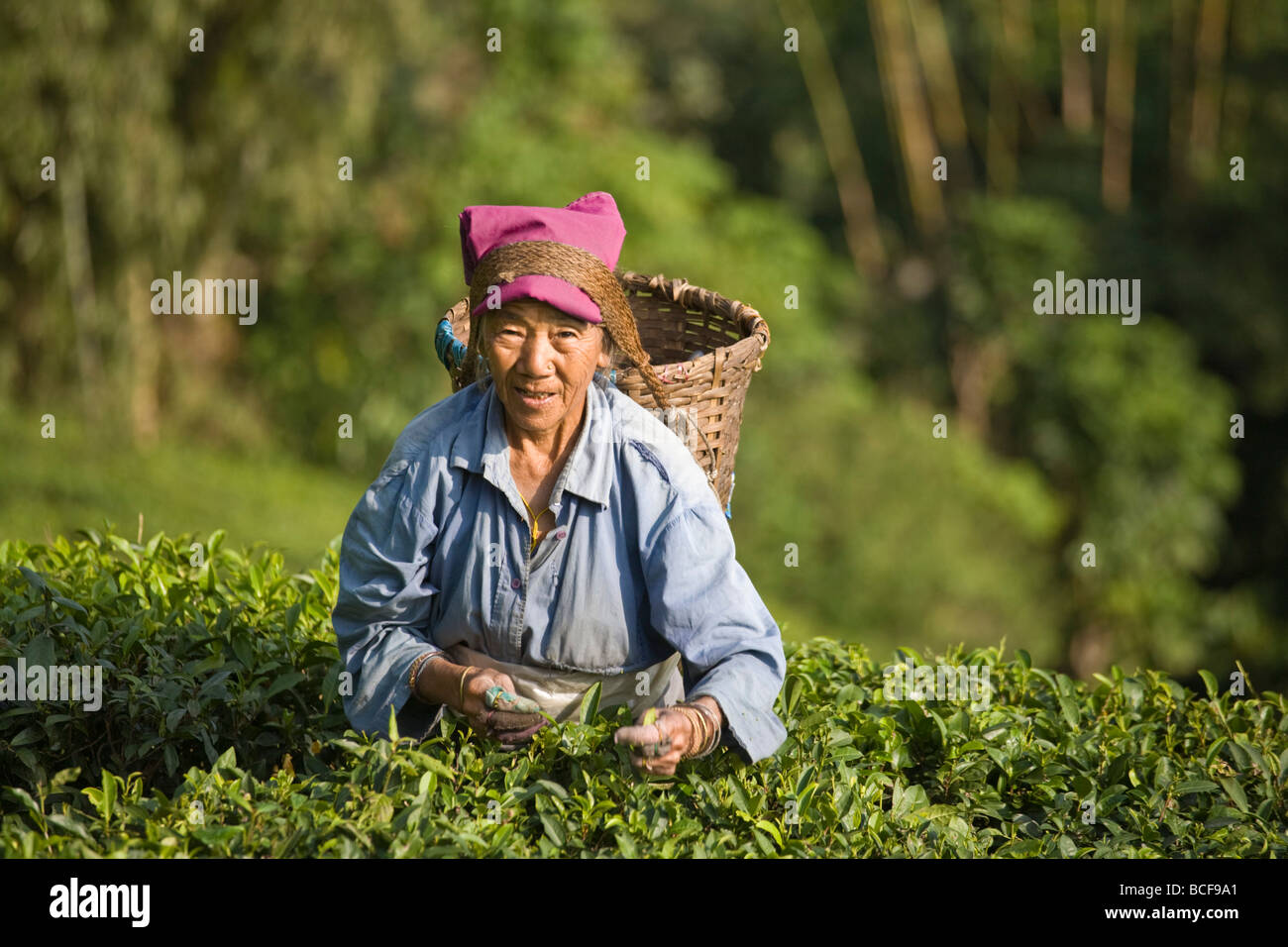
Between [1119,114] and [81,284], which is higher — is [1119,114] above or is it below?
→ above

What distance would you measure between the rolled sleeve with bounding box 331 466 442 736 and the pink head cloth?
0.35 metres

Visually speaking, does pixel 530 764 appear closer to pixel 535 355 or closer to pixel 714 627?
pixel 714 627

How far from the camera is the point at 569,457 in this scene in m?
2.28

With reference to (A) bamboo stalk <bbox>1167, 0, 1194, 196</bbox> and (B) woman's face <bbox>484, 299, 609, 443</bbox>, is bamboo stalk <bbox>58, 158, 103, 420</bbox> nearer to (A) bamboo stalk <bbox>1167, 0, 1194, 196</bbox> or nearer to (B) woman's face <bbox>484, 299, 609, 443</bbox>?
(B) woman's face <bbox>484, 299, 609, 443</bbox>

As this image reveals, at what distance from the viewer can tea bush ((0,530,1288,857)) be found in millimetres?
2156

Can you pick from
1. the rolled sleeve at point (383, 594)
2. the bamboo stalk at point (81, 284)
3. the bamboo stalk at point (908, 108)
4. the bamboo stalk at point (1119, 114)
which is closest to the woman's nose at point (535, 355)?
the rolled sleeve at point (383, 594)

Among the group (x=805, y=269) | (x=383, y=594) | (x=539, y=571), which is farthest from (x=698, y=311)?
(x=805, y=269)

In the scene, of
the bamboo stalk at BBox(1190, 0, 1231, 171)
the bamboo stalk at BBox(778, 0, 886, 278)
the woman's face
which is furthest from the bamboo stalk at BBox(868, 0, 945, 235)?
the woman's face

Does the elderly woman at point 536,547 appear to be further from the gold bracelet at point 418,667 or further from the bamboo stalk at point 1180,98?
the bamboo stalk at point 1180,98

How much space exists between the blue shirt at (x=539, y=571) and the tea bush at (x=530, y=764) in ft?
→ 0.45

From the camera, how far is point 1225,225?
9172 millimetres

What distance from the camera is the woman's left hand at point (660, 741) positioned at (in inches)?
80.2

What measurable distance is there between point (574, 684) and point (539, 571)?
0.73 feet

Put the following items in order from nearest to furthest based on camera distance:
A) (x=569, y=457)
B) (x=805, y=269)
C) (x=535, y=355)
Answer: (x=535, y=355)
(x=569, y=457)
(x=805, y=269)
